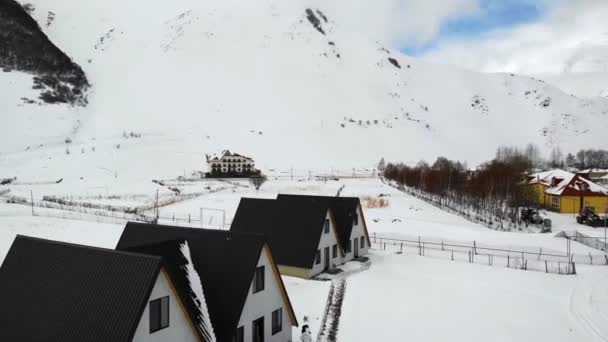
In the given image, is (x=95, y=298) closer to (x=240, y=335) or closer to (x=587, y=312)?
(x=240, y=335)

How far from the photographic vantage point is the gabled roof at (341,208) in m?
30.3

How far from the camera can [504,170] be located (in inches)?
2456

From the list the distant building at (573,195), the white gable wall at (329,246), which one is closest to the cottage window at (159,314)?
the white gable wall at (329,246)

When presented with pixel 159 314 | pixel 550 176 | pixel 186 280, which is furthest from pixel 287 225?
pixel 550 176

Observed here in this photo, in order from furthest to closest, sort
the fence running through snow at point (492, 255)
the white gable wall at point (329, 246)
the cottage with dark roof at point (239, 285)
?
the fence running through snow at point (492, 255), the white gable wall at point (329, 246), the cottage with dark roof at point (239, 285)

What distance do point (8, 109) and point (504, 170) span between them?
10950 centimetres

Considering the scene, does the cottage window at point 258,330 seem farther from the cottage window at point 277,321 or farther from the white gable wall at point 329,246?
the white gable wall at point 329,246

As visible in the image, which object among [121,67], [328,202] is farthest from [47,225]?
[121,67]

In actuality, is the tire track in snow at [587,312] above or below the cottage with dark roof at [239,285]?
below

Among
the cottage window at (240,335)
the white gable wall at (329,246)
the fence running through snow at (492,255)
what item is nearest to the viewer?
the cottage window at (240,335)

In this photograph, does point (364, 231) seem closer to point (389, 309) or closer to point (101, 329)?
point (389, 309)

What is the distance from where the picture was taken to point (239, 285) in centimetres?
1470

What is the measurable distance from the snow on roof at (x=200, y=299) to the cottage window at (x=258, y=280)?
185 cm

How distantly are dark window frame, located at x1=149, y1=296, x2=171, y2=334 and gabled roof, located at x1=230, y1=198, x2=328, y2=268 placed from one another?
15.2 m
